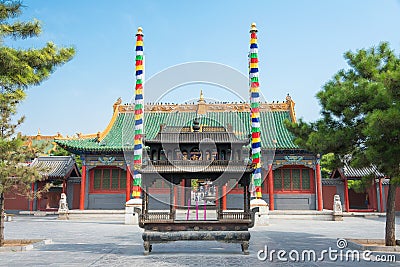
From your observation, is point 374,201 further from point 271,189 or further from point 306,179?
point 271,189

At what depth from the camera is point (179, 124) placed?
1168 inches

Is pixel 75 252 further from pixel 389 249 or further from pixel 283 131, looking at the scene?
pixel 283 131

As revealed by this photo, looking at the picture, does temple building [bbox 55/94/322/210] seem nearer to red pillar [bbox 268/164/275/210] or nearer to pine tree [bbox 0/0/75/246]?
red pillar [bbox 268/164/275/210]

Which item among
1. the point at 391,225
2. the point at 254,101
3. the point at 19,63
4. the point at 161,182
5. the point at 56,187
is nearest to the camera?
the point at 19,63

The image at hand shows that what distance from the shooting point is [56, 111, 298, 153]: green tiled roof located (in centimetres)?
2545

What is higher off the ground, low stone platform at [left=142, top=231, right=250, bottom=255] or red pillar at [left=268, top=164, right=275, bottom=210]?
red pillar at [left=268, top=164, right=275, bottom=210]

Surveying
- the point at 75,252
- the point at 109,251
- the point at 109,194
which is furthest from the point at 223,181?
the point at 109,194

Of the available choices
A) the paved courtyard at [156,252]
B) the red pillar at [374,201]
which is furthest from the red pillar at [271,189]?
the paved courtyard at [156,252]

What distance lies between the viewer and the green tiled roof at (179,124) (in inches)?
1002

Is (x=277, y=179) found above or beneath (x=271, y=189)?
above

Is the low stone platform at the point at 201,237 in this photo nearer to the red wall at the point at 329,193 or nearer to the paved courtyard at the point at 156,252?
the paved courtyard at the point at 156,252

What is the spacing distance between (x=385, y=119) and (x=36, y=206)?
94.8 feet

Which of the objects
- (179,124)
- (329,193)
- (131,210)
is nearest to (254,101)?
(131,210)

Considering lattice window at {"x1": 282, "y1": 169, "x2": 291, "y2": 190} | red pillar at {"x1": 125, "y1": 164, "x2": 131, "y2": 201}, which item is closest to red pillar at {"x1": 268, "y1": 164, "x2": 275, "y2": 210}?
lattice window at {"x1": 282, "y1": 169, "x2": 291, "y2": 190}
